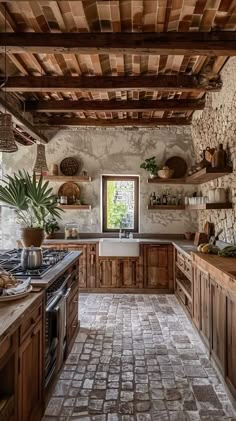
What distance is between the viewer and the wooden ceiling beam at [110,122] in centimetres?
579

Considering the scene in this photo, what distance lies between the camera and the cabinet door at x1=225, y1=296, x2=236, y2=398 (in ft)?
7.66

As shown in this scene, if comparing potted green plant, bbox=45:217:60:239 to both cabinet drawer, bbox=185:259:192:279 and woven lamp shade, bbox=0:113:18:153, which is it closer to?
cabinet drawer, bbox=185:259:192:279

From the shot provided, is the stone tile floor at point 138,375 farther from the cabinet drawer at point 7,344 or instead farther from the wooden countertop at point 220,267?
the cabinet drawer at point 7,344

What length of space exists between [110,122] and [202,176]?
2147mm

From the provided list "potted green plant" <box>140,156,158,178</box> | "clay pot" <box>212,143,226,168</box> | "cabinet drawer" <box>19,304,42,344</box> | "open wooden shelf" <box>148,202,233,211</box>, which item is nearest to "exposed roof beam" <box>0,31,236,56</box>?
"clay pot" <box>212,143,226,168</box>

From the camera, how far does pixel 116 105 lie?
5.00 metres

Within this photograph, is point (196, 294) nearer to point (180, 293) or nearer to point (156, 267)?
point (180, 293)

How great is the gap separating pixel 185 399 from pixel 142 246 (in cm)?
335

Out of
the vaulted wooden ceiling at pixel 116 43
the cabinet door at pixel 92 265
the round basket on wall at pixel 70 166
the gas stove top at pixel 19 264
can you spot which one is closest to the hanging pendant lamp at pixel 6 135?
the vaulted wooden ceiling at pixel 116 43

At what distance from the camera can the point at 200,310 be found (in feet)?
11.6

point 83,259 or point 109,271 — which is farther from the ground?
point 83,259

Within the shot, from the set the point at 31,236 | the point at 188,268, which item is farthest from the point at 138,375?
the point at 188,268

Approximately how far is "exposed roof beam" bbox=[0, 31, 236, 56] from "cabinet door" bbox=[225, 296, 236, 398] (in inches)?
91.2

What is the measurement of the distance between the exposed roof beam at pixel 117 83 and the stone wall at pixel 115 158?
220 centimetres
